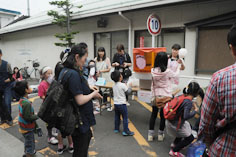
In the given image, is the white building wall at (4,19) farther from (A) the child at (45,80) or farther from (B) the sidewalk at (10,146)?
(A) the child at (45,80)

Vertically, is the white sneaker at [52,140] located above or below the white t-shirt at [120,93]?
below

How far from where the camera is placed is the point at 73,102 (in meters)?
1.96

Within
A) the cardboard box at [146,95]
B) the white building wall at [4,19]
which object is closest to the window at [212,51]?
the cardboard box at [146,95]

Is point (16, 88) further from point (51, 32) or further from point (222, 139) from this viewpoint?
point (51, 32)

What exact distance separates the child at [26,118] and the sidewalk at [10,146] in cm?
31

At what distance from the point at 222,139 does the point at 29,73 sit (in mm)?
13831

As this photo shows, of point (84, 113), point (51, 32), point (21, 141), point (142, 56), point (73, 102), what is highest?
point (51, 32)

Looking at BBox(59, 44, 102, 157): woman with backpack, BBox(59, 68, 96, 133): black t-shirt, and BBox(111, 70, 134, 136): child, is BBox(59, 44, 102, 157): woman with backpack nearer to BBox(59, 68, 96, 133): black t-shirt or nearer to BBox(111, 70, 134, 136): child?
BBox(59, 68, 96, 133): black t-shirt

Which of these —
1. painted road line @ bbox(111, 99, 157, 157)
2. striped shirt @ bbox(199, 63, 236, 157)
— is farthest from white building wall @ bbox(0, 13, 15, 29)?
striped shirt @ bbox(199, 63, 236, 157)

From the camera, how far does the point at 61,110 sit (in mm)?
1908

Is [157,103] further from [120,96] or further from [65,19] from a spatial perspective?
[65,19]

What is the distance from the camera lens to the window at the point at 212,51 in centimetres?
521

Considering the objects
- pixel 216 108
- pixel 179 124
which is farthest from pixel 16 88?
pixel 216 108

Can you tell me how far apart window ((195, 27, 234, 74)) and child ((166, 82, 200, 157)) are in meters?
3.20
